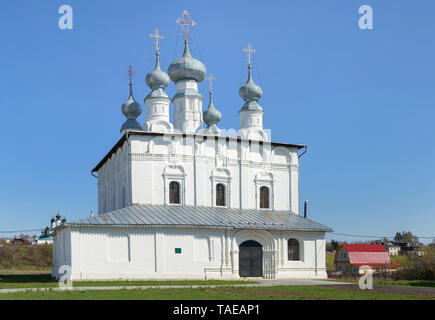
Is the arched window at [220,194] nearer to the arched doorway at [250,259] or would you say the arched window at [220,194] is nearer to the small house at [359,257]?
the arched doorway at [250,259]

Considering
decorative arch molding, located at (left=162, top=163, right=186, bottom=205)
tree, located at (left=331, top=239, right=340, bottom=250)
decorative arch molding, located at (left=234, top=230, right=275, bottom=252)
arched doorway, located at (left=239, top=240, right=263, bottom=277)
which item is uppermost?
decorative arch molding, located at (left=162, top=163, right=186, bottom=205)

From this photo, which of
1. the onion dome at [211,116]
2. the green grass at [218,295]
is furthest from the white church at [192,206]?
the green grass at [218,295]

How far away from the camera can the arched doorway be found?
26828 millimetres

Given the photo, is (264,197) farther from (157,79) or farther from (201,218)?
(157,79)

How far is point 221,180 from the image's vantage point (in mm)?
28844

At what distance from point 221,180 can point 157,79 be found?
7070mm

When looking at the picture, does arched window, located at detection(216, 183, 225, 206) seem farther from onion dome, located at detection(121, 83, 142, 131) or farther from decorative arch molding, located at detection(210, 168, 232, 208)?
onion dome, located at detection(121, 83, 142, 131)

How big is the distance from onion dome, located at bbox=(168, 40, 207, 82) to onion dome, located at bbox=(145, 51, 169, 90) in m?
0.45

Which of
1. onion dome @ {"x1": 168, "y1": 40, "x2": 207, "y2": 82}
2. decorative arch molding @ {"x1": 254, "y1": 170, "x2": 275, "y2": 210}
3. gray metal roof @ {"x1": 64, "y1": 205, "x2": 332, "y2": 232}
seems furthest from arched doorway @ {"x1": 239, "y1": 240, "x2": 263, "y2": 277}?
onion dome @ {"x1": 168, "y1": 40, "x2": 207, "y2": 82}

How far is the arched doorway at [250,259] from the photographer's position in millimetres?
26828

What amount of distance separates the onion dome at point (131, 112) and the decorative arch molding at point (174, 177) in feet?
28.1

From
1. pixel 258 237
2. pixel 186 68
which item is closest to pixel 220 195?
pixel 258 237
